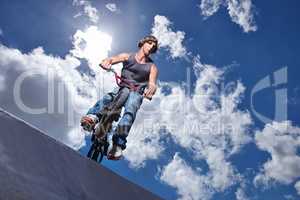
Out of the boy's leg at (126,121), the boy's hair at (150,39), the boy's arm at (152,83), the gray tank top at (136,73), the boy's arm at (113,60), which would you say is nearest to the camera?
the boy's leg at (126,121)

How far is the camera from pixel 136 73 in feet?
22.4

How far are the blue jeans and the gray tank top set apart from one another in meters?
0.28

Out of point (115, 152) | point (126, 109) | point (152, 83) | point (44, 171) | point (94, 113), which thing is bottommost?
point (44, 171)

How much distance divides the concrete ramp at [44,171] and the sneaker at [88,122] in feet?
8.85

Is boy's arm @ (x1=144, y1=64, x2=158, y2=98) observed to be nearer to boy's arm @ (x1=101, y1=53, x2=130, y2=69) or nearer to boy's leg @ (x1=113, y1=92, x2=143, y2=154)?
boy's leg @ (x1=113, y1=92, x2=143, y2=154)

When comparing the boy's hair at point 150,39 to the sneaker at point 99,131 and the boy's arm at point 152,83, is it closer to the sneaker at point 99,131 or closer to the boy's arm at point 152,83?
the boy's arm at point 152,83

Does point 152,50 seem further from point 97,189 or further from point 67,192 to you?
point 67,192

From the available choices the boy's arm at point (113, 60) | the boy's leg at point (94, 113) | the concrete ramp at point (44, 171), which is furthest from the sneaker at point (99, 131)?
the concrete ramp at point (44, 171)

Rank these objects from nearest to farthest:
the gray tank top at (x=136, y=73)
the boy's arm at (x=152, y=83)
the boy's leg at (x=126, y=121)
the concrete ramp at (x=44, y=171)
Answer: the concrete ramp at (x=44, y=171) < the boy's leg at (x=126, y=121) < the boy's arm at (x=152, y=83) < the gray tank top at (x=136, y=73)

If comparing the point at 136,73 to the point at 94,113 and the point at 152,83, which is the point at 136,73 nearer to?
the point at 152,83

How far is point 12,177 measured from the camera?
2.07 m

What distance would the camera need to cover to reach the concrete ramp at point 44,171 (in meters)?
2.10

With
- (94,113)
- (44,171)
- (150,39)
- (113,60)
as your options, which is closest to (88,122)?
(94,113)

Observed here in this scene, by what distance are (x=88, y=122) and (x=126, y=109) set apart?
0.65 metres
